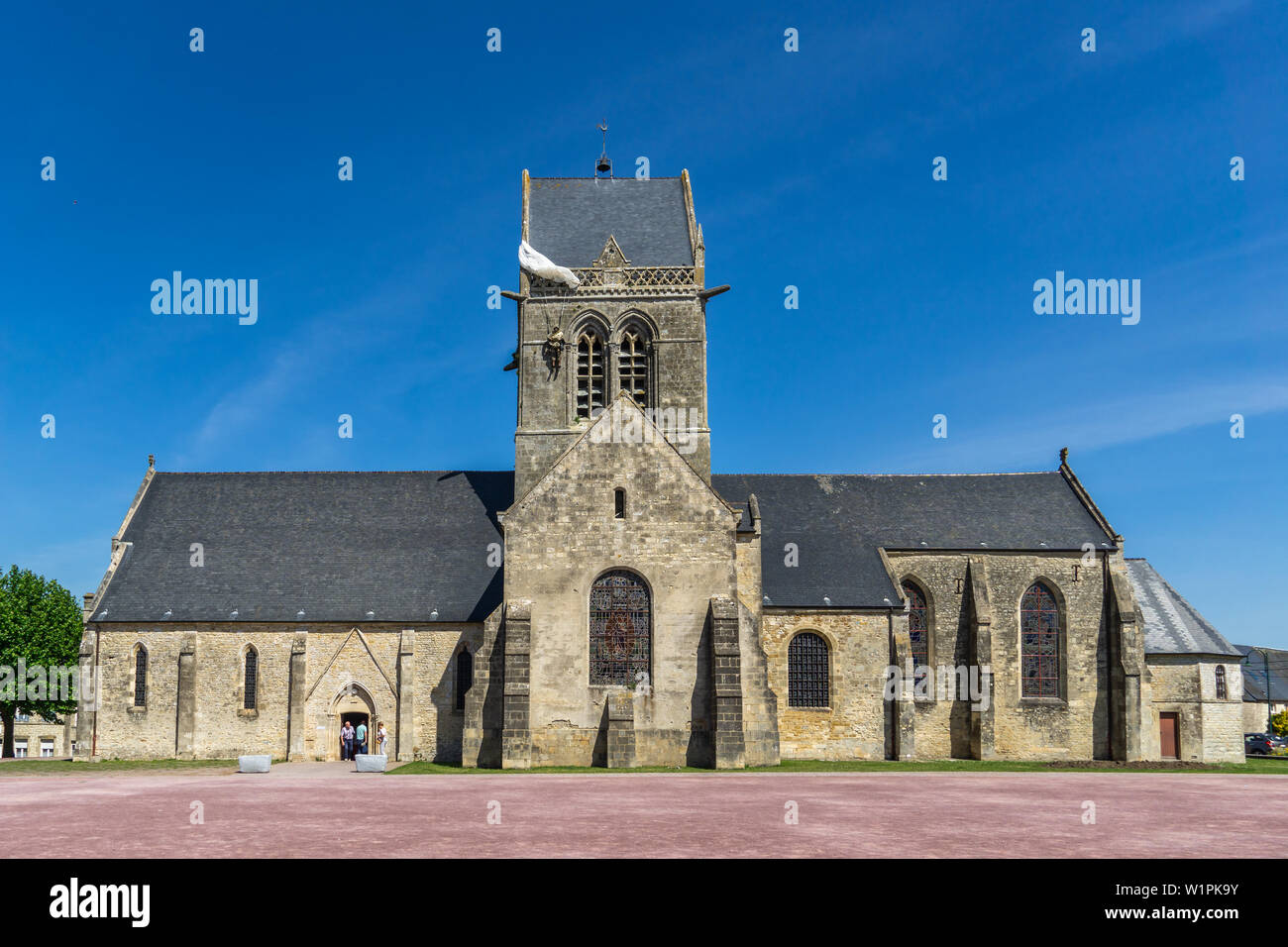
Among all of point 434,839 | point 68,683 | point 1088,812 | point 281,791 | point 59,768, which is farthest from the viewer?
point 68,683

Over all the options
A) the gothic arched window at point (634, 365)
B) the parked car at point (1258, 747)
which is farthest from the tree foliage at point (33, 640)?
the parked car at point (1258, 747)

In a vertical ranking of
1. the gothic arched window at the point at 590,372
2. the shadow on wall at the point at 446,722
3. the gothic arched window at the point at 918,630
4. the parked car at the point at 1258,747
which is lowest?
the parked car at the point at 1258,747

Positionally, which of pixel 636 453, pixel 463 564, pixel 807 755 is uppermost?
pixel 636 453

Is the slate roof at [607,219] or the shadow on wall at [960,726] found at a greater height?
the slate roof at [607,219]

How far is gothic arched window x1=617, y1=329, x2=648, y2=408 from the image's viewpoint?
132 feet

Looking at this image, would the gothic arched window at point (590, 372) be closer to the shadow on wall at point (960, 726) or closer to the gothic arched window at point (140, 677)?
the shadow on wall at point (960, 726)

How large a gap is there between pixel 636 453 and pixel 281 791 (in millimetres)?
15225

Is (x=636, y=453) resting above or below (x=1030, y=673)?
above

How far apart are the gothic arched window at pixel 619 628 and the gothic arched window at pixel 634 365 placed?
904cm

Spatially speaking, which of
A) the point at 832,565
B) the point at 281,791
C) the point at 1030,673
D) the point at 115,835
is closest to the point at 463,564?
the point at 832,565

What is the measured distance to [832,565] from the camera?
3919 cm

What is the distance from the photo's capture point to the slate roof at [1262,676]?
74019 mm

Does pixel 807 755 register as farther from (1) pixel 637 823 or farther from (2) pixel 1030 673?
(1) pixel 637 823

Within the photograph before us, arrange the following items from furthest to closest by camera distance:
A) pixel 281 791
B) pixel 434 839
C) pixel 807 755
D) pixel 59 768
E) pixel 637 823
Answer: pixel 807 755, pixel 59 768, pixel 281 791, pixel 637 823, pixel 434 839
